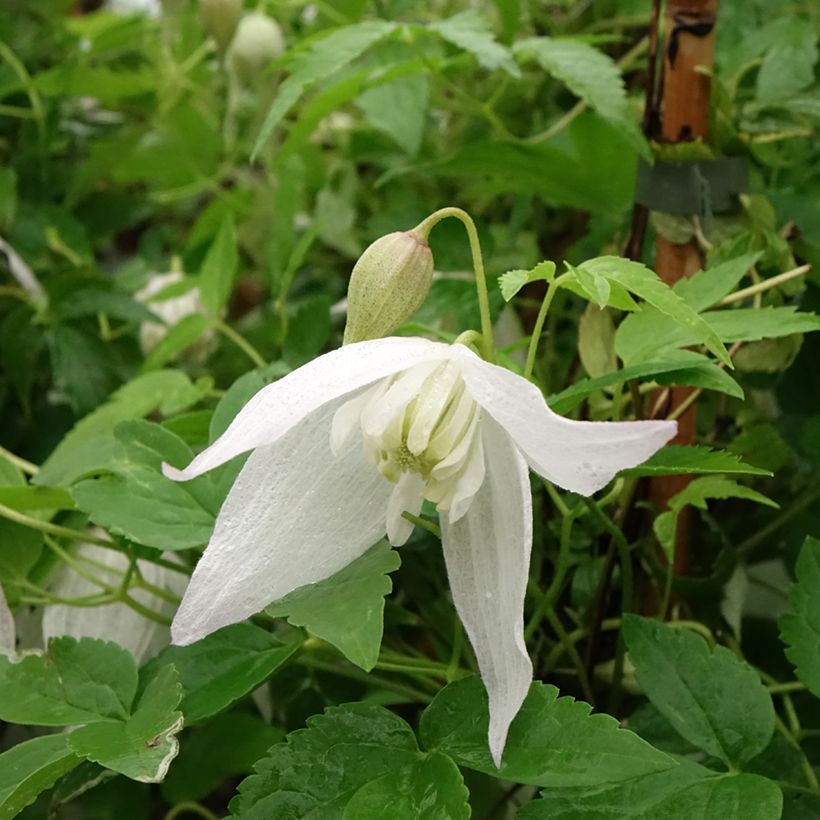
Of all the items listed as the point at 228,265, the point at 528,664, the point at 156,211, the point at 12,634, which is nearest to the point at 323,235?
the point at 228,265

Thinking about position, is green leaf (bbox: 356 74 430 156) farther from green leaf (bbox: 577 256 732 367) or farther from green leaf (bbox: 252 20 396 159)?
green leaf (bbox: 577 256 732 367)

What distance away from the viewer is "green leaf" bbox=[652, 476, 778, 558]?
44cm

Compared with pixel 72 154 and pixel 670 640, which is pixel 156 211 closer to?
pixel 72 154

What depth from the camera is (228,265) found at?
0.64 metres

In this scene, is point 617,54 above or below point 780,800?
above

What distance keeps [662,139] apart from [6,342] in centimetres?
49

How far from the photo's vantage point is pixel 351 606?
1.15ft

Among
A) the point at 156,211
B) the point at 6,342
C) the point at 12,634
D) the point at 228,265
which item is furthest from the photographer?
the point at 156,211

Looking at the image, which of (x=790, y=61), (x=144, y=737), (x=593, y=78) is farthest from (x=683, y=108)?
(x=144, y=737)

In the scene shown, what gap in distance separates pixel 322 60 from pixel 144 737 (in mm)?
344

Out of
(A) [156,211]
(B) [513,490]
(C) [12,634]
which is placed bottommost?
(A) [156,211]

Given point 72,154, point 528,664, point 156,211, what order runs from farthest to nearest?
point 156,211, point 72,154, point 528,664

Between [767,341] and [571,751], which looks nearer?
[571,751]

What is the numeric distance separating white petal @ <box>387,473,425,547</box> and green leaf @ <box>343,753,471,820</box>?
0.25ft
